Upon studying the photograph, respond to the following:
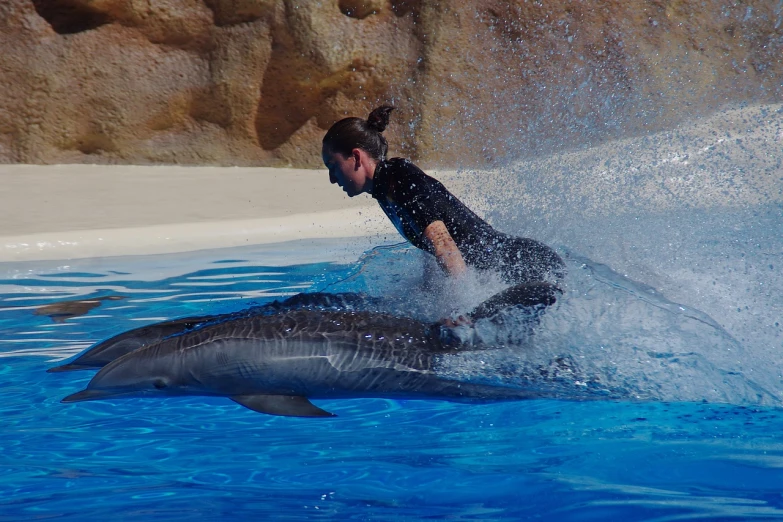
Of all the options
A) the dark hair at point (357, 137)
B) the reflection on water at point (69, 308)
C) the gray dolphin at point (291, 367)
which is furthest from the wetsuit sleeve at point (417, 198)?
the reflection on water at point (69, 308)

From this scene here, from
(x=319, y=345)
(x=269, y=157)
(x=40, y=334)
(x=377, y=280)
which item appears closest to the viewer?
(x=319, y=345)

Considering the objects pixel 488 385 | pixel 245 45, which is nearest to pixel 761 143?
pixel 245 45

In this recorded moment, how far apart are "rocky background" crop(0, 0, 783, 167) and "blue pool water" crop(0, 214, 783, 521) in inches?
256

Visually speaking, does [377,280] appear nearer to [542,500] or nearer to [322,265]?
[322,265]

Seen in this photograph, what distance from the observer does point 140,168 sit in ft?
34.2

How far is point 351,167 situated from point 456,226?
59 cm

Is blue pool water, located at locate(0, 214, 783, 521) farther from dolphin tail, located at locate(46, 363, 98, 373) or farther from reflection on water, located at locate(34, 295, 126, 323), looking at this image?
reflection on water, located at locate(34, 295, 126, 323)

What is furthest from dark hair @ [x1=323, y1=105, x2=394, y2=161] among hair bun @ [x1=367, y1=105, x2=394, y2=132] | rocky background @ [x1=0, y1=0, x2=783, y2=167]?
rocky background @ [x1=0, y1=0, x2=783, y2=167]

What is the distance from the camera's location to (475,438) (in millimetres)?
3213

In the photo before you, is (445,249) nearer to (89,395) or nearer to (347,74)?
(89,395)


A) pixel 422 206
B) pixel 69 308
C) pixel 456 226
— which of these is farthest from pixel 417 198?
pixel 69 308

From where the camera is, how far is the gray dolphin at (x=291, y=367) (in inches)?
135

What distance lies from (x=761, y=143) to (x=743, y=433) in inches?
285

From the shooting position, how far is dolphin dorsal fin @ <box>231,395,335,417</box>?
128 inches
